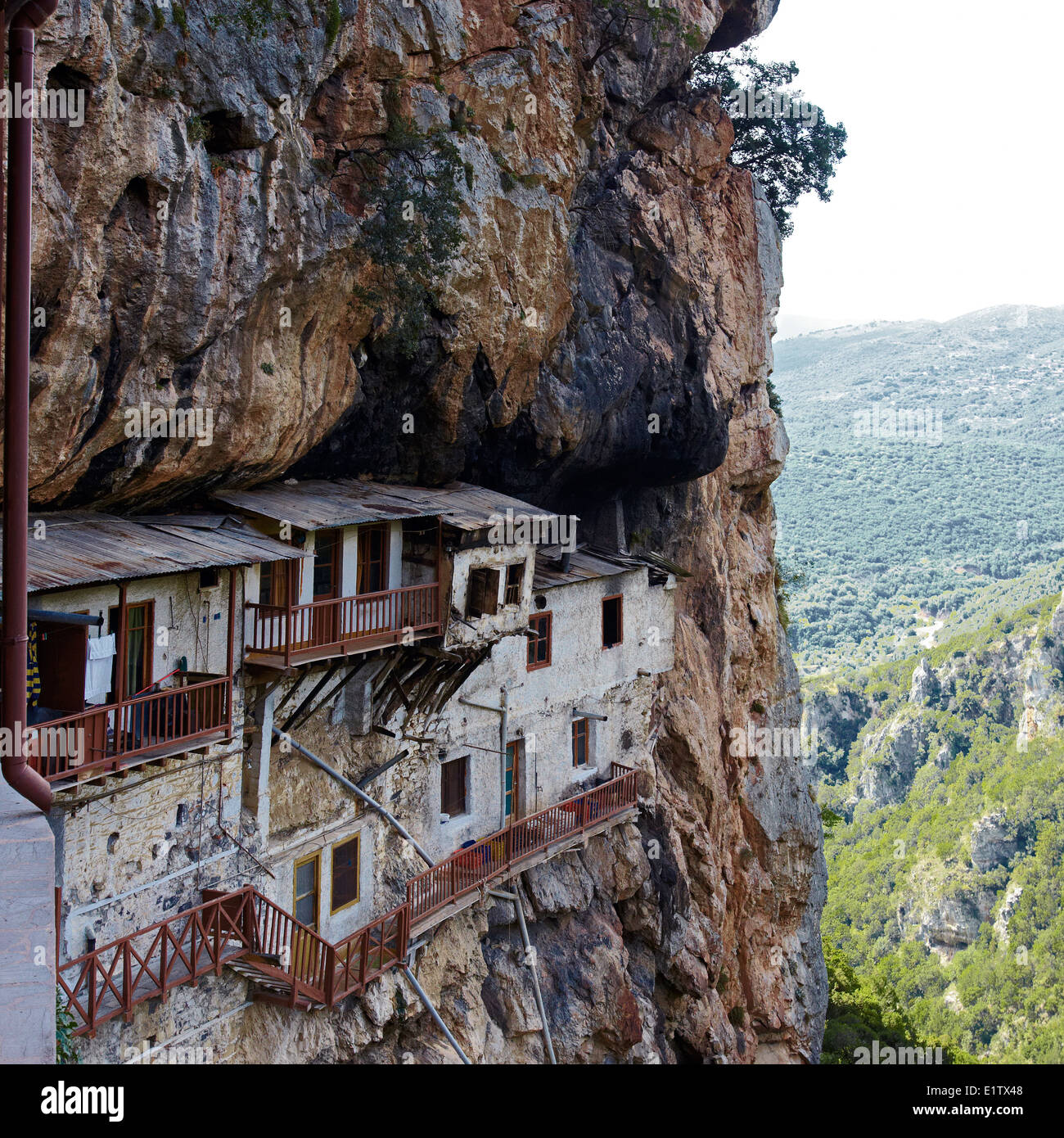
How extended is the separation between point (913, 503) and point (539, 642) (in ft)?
396

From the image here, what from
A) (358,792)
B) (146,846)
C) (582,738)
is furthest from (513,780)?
(146,846)

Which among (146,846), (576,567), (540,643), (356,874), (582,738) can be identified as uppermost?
(576,567)

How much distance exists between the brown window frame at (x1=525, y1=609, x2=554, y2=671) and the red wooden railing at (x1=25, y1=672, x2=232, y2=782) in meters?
9.69

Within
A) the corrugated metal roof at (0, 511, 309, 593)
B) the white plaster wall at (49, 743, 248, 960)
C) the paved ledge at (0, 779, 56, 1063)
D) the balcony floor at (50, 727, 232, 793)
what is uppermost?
the corrugated metal roof at (0, 511, 309, 593)

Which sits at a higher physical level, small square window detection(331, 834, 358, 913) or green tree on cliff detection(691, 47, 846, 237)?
green tree on cliff detection(691, 47, 846, 237)

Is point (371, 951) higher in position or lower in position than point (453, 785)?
lower

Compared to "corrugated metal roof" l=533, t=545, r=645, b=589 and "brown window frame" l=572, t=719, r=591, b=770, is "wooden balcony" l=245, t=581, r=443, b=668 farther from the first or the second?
"brown window frame" l=572, t=719, r=591, b=770

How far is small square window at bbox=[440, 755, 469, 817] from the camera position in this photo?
76.3 ft

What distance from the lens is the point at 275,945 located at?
17391mm

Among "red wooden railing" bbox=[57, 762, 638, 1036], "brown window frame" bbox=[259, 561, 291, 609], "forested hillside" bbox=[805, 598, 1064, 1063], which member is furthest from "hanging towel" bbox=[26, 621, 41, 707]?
"forested hillside" bbox=[805, 598, 1064, 1063]

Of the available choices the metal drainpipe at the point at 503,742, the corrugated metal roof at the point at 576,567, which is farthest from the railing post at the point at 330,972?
the corrugated metal roof at the point at 576,567

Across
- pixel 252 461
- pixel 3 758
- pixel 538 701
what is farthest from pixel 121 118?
pixel 538 701

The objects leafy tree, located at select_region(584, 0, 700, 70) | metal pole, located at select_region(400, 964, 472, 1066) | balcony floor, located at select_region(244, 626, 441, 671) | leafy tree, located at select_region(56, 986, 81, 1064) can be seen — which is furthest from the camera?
leafy tree, located at select_region(584, 0, 700, 70)

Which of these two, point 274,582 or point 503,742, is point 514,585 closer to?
point 503,742
